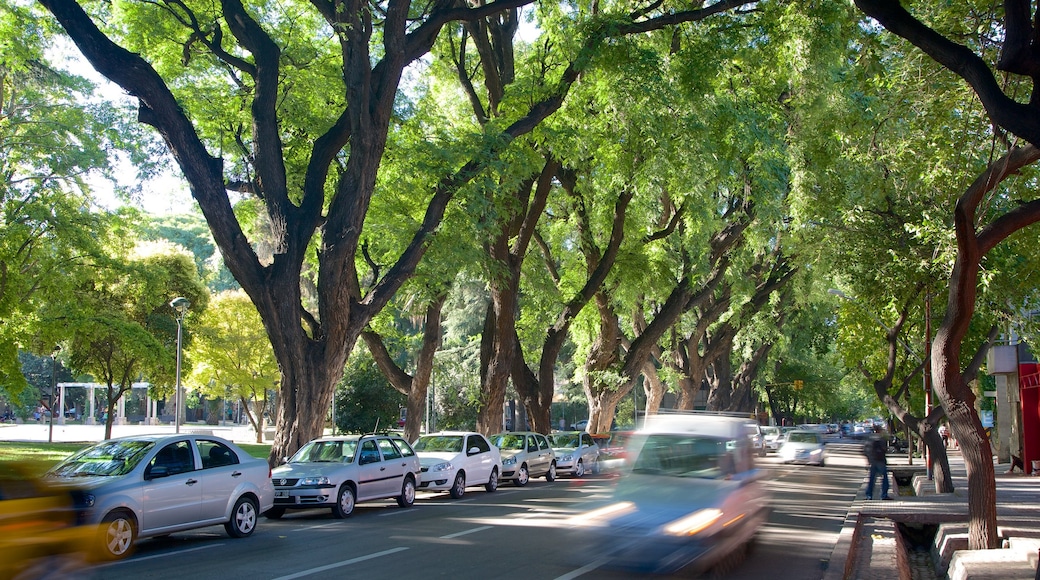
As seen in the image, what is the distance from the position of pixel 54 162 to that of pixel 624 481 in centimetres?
2399

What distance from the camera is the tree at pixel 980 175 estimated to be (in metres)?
8.91

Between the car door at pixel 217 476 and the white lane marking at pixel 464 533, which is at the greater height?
the car door at pixel 217 476

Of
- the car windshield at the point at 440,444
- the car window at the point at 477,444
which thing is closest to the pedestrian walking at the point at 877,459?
the car window at the point at 477,444

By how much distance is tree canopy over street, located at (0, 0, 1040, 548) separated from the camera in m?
14.6

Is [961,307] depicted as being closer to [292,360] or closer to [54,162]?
[292,360]

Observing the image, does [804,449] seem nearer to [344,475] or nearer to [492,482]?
[492,482]

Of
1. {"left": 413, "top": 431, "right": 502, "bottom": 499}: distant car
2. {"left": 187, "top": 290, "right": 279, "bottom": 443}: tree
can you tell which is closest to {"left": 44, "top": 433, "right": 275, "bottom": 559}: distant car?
{"left": 413, "top": 431, "right": 502, "bottom": 499}: distant car

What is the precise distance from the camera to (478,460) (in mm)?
22141

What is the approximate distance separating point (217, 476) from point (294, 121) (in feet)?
37.5

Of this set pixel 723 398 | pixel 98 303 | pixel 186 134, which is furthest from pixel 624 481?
pixel 723 398

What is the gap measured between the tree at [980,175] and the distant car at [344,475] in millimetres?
10368

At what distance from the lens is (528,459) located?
26125 mm

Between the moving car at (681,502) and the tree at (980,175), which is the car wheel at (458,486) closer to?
the moving car at (681,502)

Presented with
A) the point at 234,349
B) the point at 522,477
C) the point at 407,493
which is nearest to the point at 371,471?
the point at 407,493
